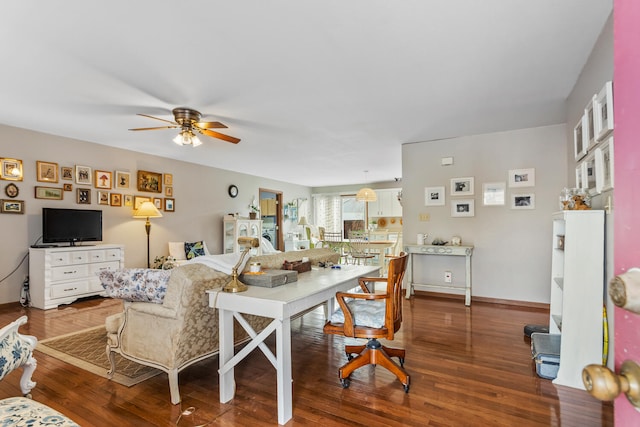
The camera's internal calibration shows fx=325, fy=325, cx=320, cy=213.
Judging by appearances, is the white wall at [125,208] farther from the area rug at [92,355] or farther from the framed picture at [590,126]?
the framed picture at [590,126]

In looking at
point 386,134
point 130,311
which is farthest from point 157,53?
point 386,134

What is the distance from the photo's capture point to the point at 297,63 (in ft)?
8.68

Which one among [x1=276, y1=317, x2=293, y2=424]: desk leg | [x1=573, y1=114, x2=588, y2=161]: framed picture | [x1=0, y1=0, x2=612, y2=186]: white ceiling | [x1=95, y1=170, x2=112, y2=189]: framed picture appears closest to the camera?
[x1=276, y1=317, x2=293, y2=424]: desk leg

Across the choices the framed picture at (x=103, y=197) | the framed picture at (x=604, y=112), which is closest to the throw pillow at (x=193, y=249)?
the framed picture at (x=103, y=197)

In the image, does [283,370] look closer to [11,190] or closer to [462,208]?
[462,208]

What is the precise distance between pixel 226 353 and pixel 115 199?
4.42 m

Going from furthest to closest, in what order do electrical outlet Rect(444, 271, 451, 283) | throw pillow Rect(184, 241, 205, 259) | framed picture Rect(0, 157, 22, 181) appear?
1. throw pillow Rect(184, 241, 205, 259)
2. electrical outlet Rect(444, 271, 451, 283)
3. framed picture Rect(0, 157, 22, 181)

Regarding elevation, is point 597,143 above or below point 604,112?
below

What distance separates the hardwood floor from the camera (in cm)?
192

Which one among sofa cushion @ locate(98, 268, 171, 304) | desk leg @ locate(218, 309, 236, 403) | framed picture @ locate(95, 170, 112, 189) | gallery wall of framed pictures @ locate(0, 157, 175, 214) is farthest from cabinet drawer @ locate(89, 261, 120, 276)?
desk leg @ locate(218, 309, 236, 403)

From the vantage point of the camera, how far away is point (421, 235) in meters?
5.01

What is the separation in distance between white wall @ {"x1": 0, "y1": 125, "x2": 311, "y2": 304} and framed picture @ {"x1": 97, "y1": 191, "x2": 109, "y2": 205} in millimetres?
71

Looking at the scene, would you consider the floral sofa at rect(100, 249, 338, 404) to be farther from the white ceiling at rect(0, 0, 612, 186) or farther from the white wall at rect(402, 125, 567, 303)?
the white wall at rect(402, 125, 567, 303)

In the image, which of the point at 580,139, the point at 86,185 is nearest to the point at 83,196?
the point at 86,185
